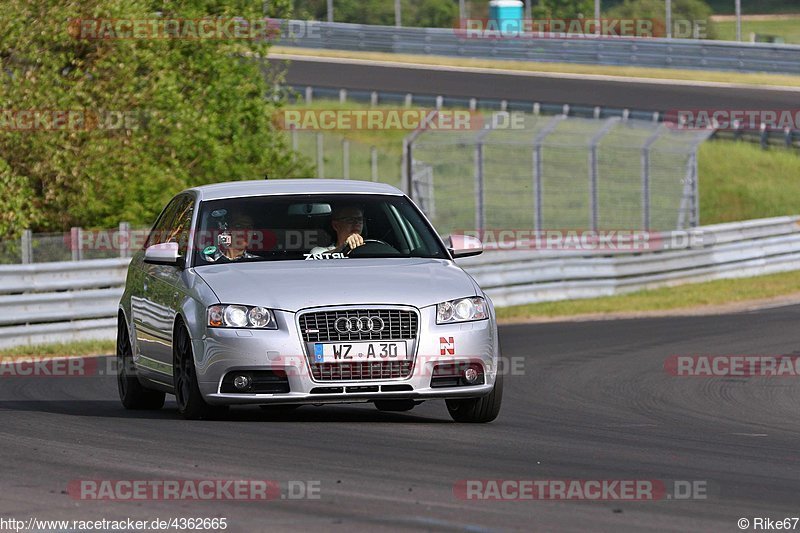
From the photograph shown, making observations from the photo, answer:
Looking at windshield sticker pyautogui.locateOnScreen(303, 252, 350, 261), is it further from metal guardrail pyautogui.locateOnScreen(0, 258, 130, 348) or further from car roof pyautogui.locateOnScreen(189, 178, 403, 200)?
metal guardrail pyautogui.locateOnScreen(0, 258, 130, 348)

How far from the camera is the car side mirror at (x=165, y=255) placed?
417 inches

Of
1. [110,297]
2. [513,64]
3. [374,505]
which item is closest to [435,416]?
[374,505]

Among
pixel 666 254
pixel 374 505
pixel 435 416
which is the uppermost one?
pixel 374 505

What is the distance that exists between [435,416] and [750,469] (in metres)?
3.18

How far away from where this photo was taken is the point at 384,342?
968 centimetres

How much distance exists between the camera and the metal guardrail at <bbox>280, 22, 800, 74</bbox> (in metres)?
49.8

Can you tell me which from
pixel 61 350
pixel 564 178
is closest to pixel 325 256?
pixel 61 350

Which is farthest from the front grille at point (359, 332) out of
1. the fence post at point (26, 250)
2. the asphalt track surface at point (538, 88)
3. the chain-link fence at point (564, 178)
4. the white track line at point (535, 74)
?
the white track line at point (535, 74)

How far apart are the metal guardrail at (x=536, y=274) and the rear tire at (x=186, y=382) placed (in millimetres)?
8497

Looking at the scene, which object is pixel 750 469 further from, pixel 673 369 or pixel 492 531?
pixel 673 369

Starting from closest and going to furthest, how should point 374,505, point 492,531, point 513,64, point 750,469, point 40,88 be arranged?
1. point 492,531
2. point 374,505
3. point 750,469
4. point 40,88
5. point 513,64

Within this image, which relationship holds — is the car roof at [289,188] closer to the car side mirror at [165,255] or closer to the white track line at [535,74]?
the car side mirror at [165,255]

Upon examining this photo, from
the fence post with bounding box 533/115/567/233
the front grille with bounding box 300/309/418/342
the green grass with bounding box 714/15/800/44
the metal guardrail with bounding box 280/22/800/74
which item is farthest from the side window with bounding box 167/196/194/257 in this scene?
the green grass with bounding box 714/15/800/44

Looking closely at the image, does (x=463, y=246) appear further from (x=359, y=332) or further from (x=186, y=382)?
(x=186, y=382)
